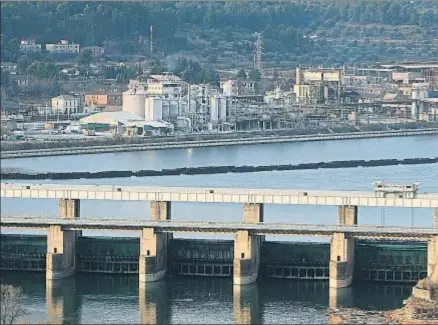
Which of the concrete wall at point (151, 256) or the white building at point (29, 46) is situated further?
the white building at point (29, 46)

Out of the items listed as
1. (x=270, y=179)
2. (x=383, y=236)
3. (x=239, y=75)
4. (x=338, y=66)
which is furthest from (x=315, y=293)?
(x=338, y=66)

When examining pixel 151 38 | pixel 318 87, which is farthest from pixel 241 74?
pixel 151 38

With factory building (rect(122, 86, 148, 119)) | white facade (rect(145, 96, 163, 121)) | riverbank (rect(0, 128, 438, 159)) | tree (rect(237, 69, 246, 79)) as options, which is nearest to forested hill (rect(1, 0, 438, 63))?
tree (rect(237, 69, 246, 79))

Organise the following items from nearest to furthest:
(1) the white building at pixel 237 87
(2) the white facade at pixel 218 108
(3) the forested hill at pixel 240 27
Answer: (2) the white facade at pixel 218 108, (1) the white building at pixel 237 87, (3) the forested hill at pixel 240 27

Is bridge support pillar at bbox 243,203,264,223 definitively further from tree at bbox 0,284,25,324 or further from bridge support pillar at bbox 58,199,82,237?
tree at bbox 0,284,25,324

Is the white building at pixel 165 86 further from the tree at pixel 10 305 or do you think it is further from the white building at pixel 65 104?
the tree at pixel 10 305

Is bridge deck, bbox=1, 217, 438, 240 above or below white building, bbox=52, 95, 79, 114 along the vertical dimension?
below

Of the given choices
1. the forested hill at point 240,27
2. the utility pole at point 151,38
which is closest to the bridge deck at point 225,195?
the forested hill at point 240,27
